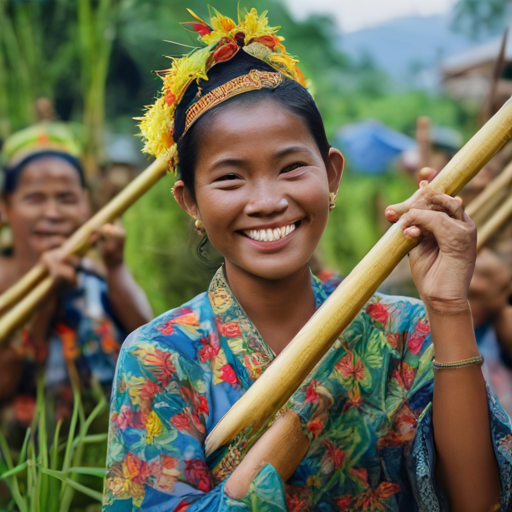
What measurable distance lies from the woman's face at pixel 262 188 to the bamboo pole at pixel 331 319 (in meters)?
0.19

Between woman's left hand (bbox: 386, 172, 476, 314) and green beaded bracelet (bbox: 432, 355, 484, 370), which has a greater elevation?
woman's left hand (bbox: 386, 172, 476, 314)

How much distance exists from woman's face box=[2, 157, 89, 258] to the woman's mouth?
2.80 meters

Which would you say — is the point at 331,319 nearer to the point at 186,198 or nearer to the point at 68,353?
the point at 186,198

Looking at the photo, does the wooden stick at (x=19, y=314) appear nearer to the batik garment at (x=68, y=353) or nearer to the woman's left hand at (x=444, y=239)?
the batik garment at (x=68, y=353)

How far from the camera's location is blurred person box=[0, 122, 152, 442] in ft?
14.3

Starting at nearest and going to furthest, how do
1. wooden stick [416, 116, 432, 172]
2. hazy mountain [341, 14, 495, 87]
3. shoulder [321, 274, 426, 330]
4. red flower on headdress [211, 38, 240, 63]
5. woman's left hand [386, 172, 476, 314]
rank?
woman's left hand [386, 172, 476, 314] < red flower on headdress [211, 38, 240, 63] < shoulder [321, 274, 426, 330] < wooden stick [416, 116, 432, 172] < hazy mountain [341, 14, 495, 87]

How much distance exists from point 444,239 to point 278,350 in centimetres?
52

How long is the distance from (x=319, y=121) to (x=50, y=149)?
303 centimetres

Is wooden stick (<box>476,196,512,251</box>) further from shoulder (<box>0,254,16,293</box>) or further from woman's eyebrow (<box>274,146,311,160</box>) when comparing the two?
shoulder (<box>0,254,16,293</box>)

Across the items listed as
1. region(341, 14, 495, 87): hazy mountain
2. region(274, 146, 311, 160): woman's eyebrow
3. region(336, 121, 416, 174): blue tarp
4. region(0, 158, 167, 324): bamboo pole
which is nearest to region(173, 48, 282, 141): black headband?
region(274, 146, 311, 160): woman's eyebrow

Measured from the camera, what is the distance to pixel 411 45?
14.9 meters

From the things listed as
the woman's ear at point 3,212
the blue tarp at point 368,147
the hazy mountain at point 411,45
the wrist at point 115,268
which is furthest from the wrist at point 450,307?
the hazy mountain at point 411,45

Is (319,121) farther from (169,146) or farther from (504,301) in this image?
(504,301)

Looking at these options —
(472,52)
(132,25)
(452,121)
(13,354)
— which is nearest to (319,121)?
(13,354)
